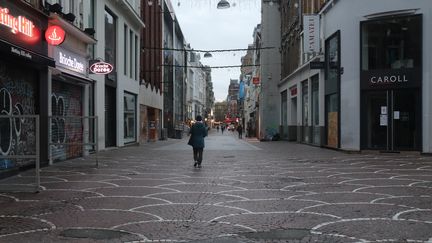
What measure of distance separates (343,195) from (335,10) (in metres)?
18.5

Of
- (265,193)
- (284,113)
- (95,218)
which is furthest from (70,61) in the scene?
(284,113)

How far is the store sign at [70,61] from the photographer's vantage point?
17891 millimetres

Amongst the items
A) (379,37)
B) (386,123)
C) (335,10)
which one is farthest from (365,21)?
(386,123)

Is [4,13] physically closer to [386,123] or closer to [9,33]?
[9,33]

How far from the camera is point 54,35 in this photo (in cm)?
1666

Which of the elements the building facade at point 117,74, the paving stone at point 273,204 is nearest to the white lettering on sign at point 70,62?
the building facade at point 117,74

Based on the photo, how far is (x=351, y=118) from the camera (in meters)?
24.8

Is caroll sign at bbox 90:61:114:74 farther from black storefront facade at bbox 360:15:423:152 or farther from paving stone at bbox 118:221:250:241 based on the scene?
paving stone at bbox 118:221:250:241

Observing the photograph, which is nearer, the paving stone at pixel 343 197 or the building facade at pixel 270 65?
the paving stone at pixel 343 197

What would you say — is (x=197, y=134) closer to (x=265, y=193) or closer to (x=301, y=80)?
(x=265, y=193)

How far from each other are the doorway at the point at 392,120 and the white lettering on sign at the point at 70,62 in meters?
12.6

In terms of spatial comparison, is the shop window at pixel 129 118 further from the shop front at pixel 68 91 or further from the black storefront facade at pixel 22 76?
the black storefront facade at pixel 22 76

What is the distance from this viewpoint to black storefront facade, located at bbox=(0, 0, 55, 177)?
13.0 metres

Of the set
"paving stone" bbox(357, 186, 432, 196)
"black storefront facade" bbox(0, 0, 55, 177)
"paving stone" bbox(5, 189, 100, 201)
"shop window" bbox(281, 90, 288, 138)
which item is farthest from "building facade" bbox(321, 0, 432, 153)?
"shop window" bbox(281, 90, 288, 138)
